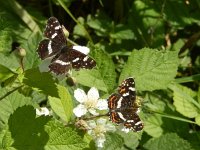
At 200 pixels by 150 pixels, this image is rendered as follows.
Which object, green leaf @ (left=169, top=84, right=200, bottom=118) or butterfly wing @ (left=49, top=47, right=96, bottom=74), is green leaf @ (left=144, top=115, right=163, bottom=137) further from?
butterfly wing @ (left=49, top=47, right=96, bottom=74)

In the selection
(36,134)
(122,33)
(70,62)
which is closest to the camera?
(36,134)

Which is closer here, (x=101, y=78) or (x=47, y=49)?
(x=47, y=49)

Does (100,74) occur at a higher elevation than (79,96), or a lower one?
higher

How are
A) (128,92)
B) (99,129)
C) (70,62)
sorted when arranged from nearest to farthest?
(70,62) → (128,92) → (99,129)

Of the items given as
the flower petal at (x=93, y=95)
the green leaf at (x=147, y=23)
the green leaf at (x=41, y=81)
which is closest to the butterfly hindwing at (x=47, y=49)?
the green leaf at (x=41, y=81)

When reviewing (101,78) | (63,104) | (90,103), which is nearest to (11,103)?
(63,104)

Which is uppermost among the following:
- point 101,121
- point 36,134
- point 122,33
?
point 122,33

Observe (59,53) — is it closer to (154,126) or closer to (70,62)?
(70,62)
